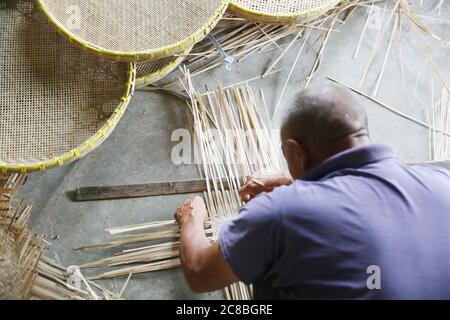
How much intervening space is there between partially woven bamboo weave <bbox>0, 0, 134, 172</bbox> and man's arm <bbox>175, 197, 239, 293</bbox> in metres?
0.46

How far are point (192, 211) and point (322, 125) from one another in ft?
2.50

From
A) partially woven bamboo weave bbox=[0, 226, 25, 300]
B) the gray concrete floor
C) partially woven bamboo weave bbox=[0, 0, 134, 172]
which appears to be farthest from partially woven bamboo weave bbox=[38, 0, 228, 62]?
partially woven bamboo weave bbox=[0, 226, 25, 300]

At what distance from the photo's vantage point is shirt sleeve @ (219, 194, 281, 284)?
1352 millimetres

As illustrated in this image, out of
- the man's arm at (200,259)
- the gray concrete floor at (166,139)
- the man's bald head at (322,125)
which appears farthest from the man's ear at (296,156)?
the gray concrete floor at (166,139)

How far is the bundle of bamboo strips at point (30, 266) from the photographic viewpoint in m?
1.80

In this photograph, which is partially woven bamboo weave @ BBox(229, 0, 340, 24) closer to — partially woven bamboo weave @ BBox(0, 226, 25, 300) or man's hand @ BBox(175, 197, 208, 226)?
man's hand @ BBox(175, 197, 208, 226)

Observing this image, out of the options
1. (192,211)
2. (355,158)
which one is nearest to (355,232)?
(355,158)

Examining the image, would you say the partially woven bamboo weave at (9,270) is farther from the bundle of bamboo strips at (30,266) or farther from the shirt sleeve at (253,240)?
the shirt sleeve at (253,240)

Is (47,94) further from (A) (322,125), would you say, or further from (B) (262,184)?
(A) (322,125)

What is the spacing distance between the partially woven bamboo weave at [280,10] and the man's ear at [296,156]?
2.68 ft

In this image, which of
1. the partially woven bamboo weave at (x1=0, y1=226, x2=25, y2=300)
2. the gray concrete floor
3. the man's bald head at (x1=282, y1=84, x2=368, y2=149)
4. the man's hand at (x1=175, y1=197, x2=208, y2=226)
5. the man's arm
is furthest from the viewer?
the gray concrete floor

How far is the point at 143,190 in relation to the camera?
2.16 metres

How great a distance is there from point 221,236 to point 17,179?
94 centimetres

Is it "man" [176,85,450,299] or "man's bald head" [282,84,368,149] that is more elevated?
"man's bald head" [282,84,368,149]
